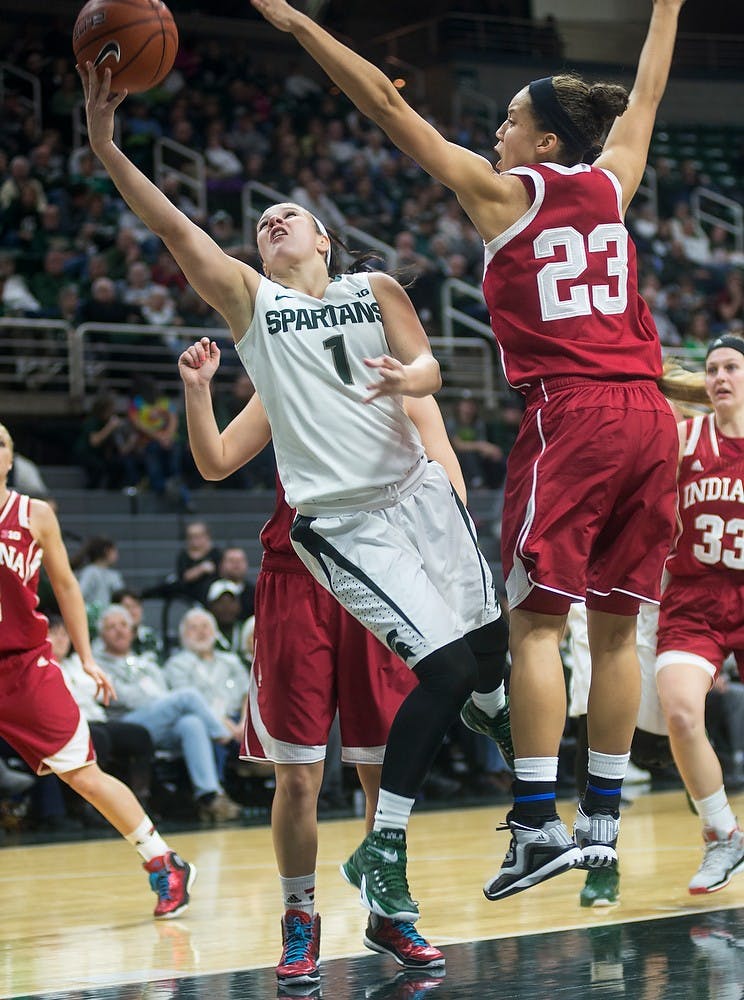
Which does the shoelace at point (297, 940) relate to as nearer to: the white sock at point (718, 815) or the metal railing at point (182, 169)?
the white sock at point (718, 815)

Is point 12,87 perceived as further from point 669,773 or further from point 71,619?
point 71,619

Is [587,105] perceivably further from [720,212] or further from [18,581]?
[720,212]

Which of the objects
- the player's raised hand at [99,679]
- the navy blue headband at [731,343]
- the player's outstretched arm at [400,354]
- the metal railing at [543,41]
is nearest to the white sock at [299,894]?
the player's outstretched arm at [400,354]

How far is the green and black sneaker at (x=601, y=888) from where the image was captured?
4.91 m

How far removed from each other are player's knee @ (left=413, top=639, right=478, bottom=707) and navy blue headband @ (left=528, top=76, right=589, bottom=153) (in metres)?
1.41

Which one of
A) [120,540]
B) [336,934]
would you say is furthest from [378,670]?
[120,540]

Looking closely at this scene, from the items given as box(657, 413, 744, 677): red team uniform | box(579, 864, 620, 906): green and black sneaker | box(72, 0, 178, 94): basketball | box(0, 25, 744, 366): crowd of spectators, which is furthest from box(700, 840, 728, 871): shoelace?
box(0, 25, 744, 366): crowd of spectators

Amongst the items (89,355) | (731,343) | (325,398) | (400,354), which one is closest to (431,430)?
(400,354)

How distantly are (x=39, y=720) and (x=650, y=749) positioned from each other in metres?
2.77

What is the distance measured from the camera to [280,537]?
4105 millimetres

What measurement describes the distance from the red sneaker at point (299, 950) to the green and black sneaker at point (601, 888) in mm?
1382

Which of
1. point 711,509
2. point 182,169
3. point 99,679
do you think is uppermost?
point 182,169

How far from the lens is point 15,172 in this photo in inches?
522

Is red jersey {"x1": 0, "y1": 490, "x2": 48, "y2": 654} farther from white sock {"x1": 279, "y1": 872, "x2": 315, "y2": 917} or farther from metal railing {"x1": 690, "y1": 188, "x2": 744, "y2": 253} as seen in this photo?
metal railing {"x1": 690, "y1": 188, "x2": 744, "y2": 253}
